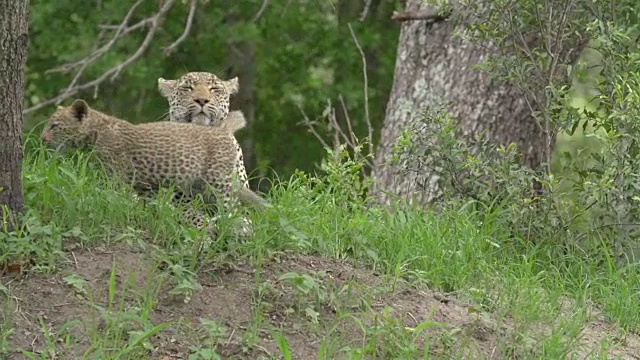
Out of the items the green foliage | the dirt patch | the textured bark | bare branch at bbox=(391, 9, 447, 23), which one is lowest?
the green foliage

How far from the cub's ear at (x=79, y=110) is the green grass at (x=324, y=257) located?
0.27 m

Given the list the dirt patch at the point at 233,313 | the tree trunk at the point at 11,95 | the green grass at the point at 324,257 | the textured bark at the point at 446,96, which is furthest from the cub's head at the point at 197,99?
the tree trunk at the point at 11,95

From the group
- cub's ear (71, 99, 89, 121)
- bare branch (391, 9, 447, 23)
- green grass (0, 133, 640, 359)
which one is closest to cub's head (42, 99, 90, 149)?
cub's ear (71, 99, 89, 121)

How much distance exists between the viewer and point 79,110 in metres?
7.43

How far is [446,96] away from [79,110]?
3.71 m

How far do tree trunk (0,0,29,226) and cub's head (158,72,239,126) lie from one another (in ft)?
6.56

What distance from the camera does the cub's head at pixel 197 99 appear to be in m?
8.23

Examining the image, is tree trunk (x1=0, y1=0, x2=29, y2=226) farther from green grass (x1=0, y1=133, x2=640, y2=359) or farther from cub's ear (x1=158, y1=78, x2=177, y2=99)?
cub's ear (x1=158, y1=78, x2=177, y2=99)

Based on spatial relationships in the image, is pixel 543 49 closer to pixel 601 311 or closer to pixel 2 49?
pixel 601 311

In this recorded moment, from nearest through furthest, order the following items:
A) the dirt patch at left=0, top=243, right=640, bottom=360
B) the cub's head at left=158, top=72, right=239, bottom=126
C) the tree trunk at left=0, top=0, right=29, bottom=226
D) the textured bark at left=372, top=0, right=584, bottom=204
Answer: the dirt patch at left=0, top=243, right=640, bottom=360 → the tree trunk at left=0, top=0, right=29, bottom=226 → the cub's head at left=158, top=72, right=239, bottom=126 → the textured bark at left=372, top=0, right=584, bottom=204

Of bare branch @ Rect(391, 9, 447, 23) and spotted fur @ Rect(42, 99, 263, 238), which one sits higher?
bare branch @ Rect(391, 9, 447, 23)

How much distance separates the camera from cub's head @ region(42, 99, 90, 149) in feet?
24.4

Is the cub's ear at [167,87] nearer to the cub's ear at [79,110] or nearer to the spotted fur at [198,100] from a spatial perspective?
the spotted fur at [198,100]

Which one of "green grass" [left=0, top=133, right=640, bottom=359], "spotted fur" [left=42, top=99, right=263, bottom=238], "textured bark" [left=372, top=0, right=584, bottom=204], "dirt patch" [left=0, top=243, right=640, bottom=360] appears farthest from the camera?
"textured bark" [left=372, top=0, right=584, bottom=204]
